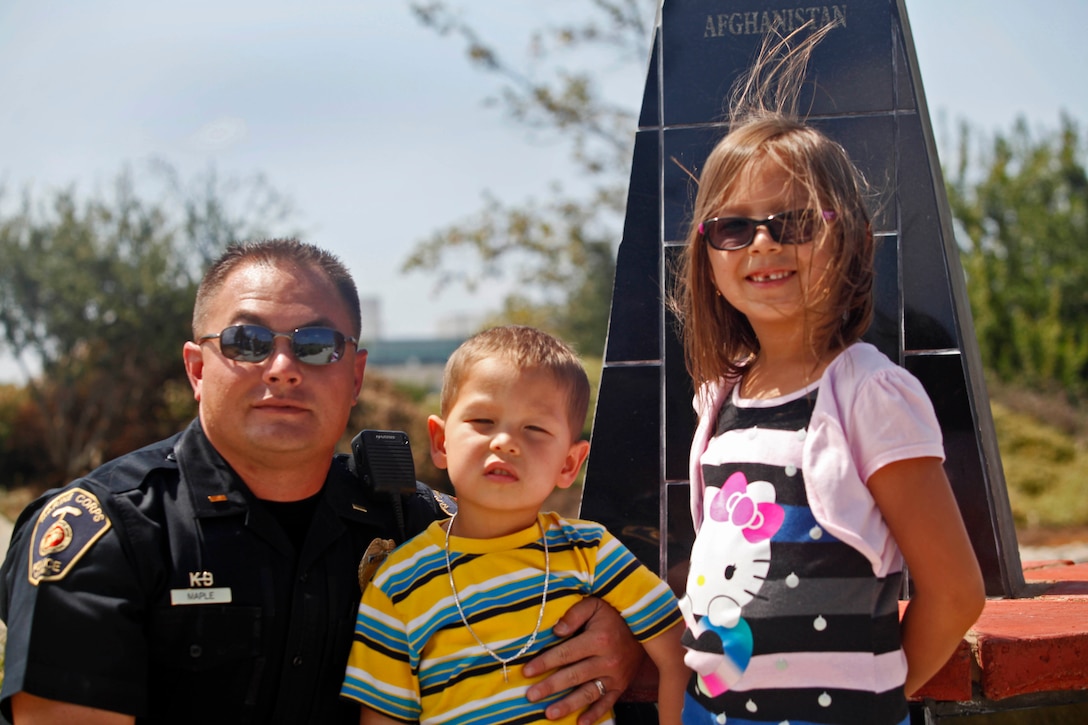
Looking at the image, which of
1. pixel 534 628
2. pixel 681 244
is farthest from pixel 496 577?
pixel 681 244

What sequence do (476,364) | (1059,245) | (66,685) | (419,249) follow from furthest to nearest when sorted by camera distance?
(1059,245) < (419,249) < (476,364) < (66,685)

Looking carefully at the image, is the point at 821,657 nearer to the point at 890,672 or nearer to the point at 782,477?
the point at 890,672

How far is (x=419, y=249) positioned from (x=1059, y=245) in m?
11.4

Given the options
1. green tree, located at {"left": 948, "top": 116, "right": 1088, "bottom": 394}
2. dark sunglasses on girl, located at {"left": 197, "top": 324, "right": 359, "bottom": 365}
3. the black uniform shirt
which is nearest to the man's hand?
the black uniform shirt

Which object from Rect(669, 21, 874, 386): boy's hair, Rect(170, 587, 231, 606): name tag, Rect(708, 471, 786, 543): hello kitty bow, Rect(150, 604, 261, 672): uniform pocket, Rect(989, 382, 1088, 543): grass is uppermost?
Rect(669, 21, 874, 386): boy's hair

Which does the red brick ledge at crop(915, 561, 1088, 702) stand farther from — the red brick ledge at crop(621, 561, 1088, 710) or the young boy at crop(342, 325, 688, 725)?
the young boy at crop(342, 325, 688, 725)

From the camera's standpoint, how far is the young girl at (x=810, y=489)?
1701 millimetres

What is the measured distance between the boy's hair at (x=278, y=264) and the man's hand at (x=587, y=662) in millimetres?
968

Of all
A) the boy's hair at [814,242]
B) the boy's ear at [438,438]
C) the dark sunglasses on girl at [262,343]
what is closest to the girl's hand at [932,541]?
the boy's hair at [814,242]

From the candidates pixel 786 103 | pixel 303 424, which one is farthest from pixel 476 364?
pixel 786 103

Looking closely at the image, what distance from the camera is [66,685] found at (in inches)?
74.9

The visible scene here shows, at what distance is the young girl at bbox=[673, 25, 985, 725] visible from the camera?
1701mm

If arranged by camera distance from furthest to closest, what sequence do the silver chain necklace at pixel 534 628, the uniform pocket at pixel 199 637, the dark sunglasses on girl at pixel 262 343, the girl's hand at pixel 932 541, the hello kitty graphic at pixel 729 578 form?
1. the dark sunglasses on girl at pixel 262 343
2. the uniform pocket at pixel 199 637
3. the silver chain necklace at pixel 534 628
4. the hello kitty graphic at pixel 729 578
5. the girl's hand at pixel 932 541

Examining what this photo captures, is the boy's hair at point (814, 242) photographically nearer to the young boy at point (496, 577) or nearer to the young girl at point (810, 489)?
the young girl at point (810, 489)
